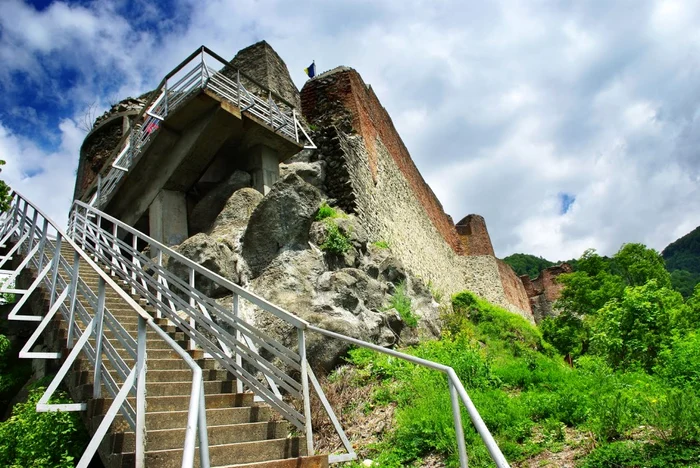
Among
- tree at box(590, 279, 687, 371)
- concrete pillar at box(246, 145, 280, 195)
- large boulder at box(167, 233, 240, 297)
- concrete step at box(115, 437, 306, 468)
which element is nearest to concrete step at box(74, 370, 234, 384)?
concrete step at box(115, 437, 306, 468)

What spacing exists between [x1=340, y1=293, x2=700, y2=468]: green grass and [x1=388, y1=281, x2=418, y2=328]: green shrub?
223 cm

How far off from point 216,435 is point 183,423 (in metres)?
0.29

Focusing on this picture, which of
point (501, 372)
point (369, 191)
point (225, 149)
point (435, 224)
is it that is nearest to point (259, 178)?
point (225, 149)

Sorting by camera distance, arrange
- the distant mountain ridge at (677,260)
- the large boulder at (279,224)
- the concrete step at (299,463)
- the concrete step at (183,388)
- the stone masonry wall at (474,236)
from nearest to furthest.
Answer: the concrete step at (299,463) < the concrete step at (183,388) < the large boulder at (279,224) < the stone masonry wall at (474,236) < the distant mountain ridge at (677,260)

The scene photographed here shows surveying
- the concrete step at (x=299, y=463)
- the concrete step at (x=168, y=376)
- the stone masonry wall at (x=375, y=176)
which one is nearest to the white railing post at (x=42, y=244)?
the concrete step at (x=168, y=376)

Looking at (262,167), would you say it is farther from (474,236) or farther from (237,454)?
(474,236)

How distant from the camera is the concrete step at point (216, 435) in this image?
3617 mm

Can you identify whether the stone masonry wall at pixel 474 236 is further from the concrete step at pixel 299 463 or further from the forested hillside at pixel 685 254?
the forested hillside at pixel 685 254

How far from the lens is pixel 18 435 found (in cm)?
462

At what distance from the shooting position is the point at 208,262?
852 centimetres

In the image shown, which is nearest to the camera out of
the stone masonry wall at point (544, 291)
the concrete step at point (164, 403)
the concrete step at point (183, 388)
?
the concrete step at point (164, 403)

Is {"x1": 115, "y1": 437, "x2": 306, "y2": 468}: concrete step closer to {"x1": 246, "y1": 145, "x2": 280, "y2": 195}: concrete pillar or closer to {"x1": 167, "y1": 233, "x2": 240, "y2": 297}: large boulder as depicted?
{"x1": 167, "y1": 233, "x2": 240, "y2": 297}: large boulder

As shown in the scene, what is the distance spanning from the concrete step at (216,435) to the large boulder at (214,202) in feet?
26.2

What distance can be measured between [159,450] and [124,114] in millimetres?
17367
